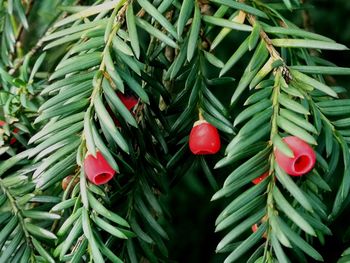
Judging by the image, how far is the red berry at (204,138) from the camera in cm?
88

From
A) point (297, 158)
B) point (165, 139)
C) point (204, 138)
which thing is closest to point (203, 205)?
point (165, 139)

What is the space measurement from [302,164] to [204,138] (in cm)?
15

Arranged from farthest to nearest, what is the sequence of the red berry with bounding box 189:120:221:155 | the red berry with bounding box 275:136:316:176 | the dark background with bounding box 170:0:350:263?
the dark background with bounding box 170:0:350:263
the red berry with bounding box 189:120:221:155
the red berry with bounding box 275:136:316:176

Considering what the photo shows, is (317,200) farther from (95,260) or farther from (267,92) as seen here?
(95,260)

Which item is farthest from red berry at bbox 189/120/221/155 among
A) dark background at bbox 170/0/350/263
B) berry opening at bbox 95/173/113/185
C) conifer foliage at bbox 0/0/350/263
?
dark background at bbox 170/0/350/263

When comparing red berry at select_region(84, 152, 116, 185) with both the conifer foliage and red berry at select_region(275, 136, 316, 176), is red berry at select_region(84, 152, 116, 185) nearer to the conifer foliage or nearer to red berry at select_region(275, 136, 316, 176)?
the conifer foliage

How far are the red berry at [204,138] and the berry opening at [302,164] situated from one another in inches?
5.4

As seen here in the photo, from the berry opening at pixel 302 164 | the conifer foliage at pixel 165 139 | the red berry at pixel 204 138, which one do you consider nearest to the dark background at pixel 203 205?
the conifer foliage at pixel 165 139

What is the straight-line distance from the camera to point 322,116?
87 cm

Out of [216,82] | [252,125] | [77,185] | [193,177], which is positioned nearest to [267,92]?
[252,125]

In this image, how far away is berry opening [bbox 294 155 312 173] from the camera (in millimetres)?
786

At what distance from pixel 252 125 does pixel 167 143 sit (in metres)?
0.26

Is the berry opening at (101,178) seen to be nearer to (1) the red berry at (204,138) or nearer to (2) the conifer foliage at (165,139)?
(2) the conifer foliage at (165,139)

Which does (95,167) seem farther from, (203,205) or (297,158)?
(203,205)
